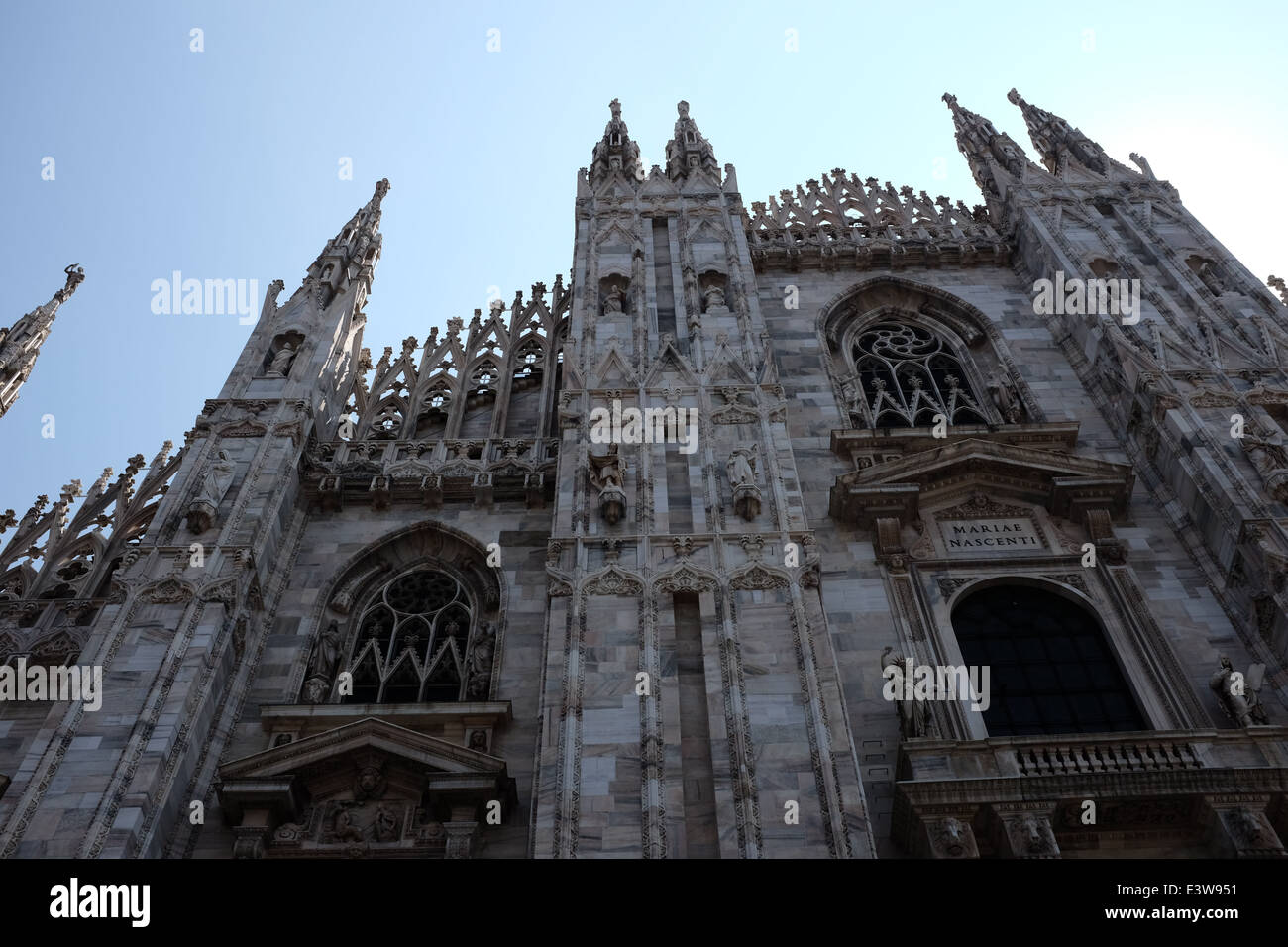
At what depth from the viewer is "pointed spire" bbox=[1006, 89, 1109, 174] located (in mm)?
23281

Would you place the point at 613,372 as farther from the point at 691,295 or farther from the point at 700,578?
the point at 700,578

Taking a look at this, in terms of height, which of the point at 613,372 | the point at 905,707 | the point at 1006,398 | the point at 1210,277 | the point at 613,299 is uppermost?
the point at 1210,277

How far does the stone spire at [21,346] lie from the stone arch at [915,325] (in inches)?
500

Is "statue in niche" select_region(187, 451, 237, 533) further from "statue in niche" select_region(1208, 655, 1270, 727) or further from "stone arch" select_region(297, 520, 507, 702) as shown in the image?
"statue in niche" select_region(1208, 655, 1270, 727)

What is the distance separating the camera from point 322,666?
1416 centimetres

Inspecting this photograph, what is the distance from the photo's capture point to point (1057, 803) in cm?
1077

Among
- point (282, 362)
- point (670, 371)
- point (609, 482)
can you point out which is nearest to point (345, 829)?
point (609, 482)

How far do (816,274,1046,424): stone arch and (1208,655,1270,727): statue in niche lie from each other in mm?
→ 6069

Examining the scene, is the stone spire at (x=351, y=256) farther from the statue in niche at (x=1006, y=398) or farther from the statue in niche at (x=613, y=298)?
the statue in niche at (x=1006, y=398)

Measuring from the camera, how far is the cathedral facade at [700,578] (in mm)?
11117

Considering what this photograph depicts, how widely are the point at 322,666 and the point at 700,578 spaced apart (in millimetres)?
4640

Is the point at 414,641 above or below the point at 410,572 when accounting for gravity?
below

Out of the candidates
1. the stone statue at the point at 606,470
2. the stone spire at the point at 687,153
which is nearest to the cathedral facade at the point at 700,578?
the stone statue at the point at 606,470
